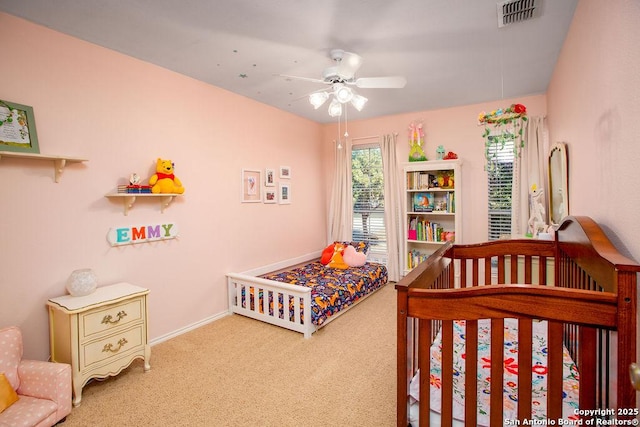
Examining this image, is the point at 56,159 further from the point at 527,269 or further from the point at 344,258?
the point at 527,269

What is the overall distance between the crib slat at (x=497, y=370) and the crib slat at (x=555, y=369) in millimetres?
139

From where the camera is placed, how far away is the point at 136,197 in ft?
8.56

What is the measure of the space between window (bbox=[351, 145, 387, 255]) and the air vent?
8.57 ft

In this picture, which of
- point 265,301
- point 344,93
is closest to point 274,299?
point 265,301

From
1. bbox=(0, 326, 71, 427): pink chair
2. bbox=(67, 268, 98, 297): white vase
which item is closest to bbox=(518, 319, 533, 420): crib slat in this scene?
bbox=(0, 326, 71, 427): pink chair

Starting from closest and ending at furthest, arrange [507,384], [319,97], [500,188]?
[507,384], [319,97], [500,188]

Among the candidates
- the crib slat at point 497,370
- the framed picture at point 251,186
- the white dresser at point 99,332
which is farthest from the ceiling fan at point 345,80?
the white dresser at point 99,332

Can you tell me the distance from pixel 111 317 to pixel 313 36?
7.93 ft

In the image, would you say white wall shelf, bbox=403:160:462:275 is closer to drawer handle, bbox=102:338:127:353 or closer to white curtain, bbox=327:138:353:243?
white curtain, bbox=327:138:353:243

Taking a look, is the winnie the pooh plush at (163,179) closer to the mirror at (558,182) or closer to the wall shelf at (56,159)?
the wall shelf at (56,159)

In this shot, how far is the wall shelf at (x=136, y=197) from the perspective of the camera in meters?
2.45

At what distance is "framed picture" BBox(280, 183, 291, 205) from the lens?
4.14m

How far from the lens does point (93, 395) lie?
2.04m

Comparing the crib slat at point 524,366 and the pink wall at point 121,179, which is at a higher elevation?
the pink wall at point 121,179
